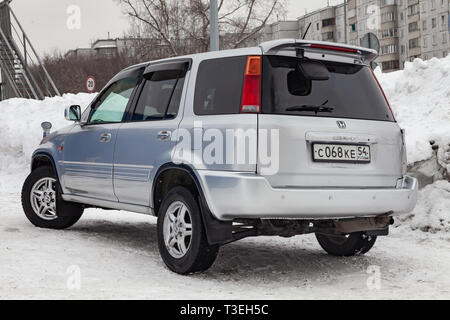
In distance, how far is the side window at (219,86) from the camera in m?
6.06

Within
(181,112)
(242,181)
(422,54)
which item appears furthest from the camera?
(422,54)

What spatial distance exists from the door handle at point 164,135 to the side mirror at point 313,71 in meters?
1.35

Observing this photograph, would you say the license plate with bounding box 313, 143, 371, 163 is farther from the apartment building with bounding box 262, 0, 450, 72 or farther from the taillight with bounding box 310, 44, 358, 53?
the apartment building with bounding box 262, 0, 450, 72

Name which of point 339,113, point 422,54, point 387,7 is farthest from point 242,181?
point 387,7

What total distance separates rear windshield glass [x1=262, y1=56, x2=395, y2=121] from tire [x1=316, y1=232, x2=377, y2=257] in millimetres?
1491

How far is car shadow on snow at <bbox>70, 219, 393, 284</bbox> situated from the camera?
6719 mm

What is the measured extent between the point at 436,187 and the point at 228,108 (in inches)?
177

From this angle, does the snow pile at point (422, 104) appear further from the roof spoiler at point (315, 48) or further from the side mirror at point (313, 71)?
the side mirror at point (313, 71)

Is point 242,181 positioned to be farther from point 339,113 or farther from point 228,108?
point 339,113

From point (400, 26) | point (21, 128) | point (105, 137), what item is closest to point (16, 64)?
point (21, 128)

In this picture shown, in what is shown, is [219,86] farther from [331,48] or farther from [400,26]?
[400,26]

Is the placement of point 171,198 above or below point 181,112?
below

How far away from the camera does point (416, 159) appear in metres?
10.1

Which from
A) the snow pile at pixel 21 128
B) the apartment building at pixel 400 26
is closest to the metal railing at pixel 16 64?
the snow pile at pixel 21 128
